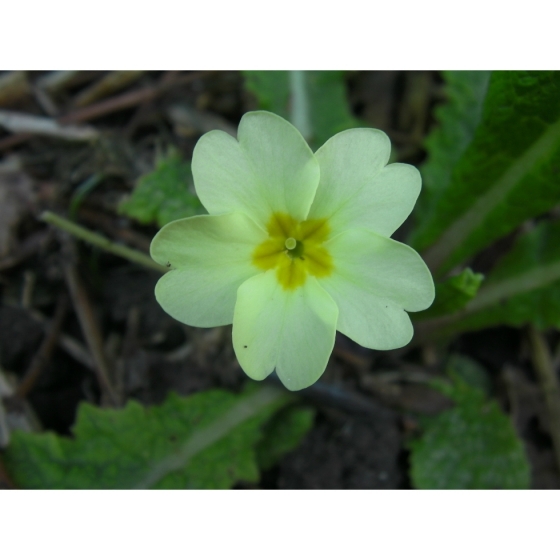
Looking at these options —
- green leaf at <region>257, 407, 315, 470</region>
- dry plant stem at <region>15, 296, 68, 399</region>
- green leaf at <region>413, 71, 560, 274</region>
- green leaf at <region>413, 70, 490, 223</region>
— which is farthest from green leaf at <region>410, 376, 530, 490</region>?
dry plant stem at <region>15, 296, 68, 399</region>

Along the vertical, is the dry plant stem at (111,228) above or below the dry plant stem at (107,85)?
below

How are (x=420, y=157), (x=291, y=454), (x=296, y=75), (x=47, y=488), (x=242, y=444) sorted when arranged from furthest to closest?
1. (x=420, y=157)
2. (x=296, y=75)
3. (x=291, y=454)
4. (x=242, y=444)
5. (x=47, y=488)

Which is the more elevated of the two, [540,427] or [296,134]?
[296,134]

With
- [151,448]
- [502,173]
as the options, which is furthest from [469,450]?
[151,448]

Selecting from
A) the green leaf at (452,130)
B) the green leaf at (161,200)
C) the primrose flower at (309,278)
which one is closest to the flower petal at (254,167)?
the primrose flower at (309,278)

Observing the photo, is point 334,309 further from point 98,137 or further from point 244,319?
point 98,137

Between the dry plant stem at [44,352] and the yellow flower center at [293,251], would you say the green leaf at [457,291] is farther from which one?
the dry plant stem at [44,352]

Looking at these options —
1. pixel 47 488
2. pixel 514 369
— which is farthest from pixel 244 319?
pixel 514 369
